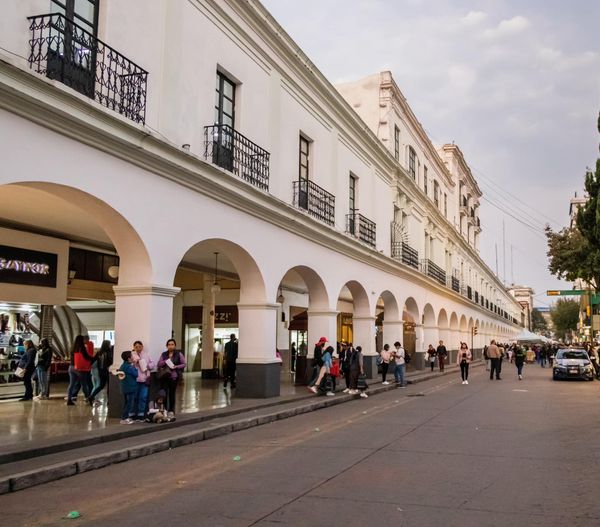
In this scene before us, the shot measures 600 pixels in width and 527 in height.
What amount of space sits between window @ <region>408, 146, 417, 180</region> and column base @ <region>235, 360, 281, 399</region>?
57.7 feet

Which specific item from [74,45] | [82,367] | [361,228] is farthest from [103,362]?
[361,228]

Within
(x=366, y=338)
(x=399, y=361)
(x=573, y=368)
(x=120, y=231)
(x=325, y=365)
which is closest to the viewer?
(x=120, y=231)

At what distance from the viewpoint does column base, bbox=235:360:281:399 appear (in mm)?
15219

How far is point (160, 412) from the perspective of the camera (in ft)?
35.5

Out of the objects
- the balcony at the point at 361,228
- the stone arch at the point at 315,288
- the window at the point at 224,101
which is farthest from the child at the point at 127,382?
the balcony at the point at 361,228

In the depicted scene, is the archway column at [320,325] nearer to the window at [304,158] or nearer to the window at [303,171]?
the window at [303,171]

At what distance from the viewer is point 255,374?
15.3m

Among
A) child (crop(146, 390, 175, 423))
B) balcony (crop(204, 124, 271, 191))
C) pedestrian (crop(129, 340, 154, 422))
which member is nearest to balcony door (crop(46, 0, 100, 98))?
balcony (crop(204, 124, 271, 191))

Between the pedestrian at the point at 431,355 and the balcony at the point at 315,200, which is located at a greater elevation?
the balcony at the point at 315,200

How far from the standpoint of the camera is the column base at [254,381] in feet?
49.9

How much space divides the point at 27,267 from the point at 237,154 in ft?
17.3

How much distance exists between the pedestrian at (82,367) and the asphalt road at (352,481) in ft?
14.9

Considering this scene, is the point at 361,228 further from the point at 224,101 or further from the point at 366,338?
the point at 224,101

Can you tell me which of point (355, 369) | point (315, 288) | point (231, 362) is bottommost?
point (355, 369)
